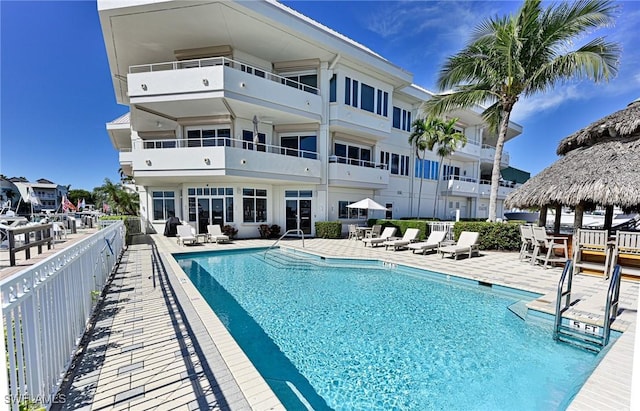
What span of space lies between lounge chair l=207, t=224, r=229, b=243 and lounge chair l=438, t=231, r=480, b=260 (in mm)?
10830

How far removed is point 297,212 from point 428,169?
44.4 ft

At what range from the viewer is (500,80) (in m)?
12.4

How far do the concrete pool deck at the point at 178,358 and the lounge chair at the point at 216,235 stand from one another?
7160 millimetres

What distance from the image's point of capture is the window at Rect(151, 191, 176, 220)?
717 inches

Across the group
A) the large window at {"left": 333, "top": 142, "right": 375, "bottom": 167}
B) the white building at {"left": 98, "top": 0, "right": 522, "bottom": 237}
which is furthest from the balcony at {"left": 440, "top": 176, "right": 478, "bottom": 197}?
the large window at {"left": 333, "top": 142, "right": 375, "bottom": 167}

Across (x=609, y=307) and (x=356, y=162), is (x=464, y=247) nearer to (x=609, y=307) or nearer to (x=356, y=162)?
(x=609, y=307)

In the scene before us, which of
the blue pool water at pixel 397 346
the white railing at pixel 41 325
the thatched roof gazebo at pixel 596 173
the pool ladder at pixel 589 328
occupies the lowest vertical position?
the blue pool water at pixel 397 346

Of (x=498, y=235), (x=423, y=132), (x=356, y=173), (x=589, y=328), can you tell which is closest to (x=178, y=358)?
(x=589, y=328)

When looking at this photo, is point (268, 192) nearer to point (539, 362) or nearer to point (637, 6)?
point (539, 362)

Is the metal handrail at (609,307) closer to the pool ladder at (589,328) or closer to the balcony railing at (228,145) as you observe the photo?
the pool ladder at (589,328)

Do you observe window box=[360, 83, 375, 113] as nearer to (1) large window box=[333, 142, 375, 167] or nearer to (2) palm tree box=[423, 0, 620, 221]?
(1) large window box=[333, 142, 375, 167]

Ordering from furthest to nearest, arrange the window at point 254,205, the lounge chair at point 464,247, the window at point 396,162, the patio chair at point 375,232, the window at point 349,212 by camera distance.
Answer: the window at point 396,162, the window at point 349,212, the window at point 254,205, the patio chair at point 375,232, the lounge chair at point 464,247

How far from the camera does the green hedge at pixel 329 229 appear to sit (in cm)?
1666

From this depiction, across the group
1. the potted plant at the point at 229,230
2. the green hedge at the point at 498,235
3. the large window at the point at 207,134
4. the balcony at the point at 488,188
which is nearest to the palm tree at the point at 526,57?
the green hedge at the point at 498,235
